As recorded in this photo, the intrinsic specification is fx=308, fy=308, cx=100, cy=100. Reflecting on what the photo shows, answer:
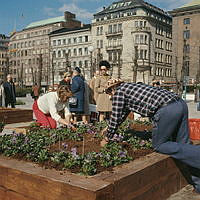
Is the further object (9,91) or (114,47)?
(114,47)

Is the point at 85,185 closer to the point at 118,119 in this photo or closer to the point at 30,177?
the point at 30,177

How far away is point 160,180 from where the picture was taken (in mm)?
3592

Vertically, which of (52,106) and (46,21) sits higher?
(46,21)

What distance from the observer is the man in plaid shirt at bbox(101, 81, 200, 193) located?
3.74 meters

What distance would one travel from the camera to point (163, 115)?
372cm

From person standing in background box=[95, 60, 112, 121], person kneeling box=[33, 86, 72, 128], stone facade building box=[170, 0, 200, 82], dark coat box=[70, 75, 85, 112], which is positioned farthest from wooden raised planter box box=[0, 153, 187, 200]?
stone facade building box=[170, 0, 200, 82]

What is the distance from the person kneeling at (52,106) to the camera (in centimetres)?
551

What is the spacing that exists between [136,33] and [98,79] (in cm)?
6006

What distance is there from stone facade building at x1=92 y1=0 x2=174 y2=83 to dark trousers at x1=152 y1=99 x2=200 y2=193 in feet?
198

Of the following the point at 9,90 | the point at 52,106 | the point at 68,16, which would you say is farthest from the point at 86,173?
the point at 68,16

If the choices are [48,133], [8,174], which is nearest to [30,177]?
[8,174]

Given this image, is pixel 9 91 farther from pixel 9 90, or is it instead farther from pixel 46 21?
pixel 46 21

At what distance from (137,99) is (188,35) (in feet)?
197

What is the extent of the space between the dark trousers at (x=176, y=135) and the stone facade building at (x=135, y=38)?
6022cm
